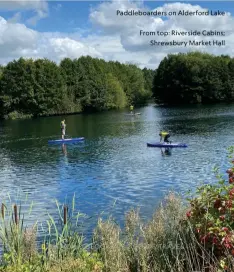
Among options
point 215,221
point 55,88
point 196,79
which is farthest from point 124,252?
point 196,79

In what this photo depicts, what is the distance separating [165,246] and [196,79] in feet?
365

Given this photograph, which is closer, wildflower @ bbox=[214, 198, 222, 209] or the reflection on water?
wildflower @ bbox=[214, 198, 222, 209]

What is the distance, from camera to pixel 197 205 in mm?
7277

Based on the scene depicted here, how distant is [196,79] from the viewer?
379 ft

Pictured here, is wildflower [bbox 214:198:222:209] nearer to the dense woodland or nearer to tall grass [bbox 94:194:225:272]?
tall grass [bbox 94:194:225:272]

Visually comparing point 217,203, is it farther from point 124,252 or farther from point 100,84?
point 100,84

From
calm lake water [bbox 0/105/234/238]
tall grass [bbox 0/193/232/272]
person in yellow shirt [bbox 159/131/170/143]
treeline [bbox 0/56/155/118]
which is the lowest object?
calm lake water [bbox 0/105/234/238]

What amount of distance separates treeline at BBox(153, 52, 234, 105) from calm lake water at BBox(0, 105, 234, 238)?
220ft

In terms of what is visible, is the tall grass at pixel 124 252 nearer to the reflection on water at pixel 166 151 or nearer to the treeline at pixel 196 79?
the reflection on water at pixel 166 151

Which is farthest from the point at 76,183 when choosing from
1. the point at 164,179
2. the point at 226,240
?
the point at 226,240

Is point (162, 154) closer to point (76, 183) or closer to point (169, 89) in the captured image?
point (76, 183)

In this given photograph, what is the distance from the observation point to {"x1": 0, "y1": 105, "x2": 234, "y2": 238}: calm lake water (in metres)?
21.3

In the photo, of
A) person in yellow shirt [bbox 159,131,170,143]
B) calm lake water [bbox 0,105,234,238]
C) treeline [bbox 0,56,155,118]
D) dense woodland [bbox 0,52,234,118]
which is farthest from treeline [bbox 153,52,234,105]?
person in yellow shirt [bbox 159,131,170,143]

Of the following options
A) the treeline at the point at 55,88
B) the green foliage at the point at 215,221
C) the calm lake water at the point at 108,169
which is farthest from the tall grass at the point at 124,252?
the treeline at the point at 55,88
